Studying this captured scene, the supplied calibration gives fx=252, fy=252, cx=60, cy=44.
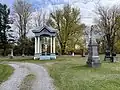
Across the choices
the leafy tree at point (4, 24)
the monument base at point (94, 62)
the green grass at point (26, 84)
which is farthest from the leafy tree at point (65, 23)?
the green grass at point (26, 84)

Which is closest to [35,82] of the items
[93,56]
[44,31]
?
[93,56]

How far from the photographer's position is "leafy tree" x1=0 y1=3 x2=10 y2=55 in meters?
53.5

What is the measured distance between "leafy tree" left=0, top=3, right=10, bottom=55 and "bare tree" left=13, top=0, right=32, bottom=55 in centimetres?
394

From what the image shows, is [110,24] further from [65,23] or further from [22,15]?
[22,15]

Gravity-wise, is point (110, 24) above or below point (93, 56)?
above

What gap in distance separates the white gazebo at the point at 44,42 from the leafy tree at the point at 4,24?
53.3 ft

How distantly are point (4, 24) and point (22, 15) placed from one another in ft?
21.0

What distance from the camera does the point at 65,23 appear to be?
51.7 metres

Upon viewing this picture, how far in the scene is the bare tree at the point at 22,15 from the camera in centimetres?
5017

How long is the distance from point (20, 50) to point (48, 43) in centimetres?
1383

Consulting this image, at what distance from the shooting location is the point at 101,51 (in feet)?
200

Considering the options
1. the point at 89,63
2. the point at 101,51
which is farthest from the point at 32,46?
the point at 89,63

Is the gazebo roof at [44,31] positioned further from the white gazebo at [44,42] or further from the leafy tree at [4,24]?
the leafy tree at [4,24]

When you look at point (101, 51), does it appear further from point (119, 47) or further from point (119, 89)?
point (119, 89)
